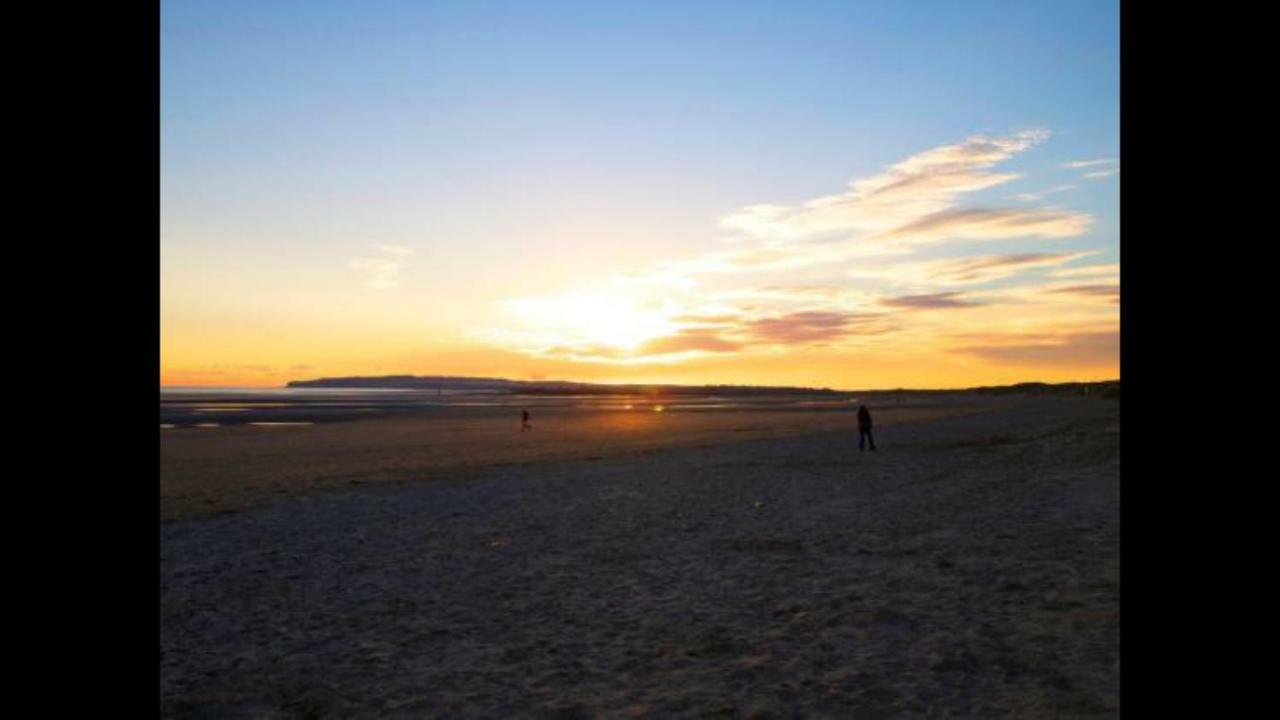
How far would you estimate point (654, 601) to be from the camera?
10.0 metres

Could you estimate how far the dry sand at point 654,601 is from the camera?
23.2 ft

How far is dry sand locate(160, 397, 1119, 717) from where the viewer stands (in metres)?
7.08

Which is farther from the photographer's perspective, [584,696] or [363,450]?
[363,450]

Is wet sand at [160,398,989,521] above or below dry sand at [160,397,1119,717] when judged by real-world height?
below

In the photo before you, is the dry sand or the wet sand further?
the wet sand

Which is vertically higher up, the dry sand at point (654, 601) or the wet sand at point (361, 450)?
the dry sand at point (654, 601)

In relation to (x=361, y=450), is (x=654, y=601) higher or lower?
higher

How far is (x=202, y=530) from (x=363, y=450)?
18230 millimetres

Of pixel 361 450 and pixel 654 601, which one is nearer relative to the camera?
pixel 654 601

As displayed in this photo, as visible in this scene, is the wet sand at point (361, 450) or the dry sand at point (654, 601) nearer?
the dry sand at point (654, 601)
